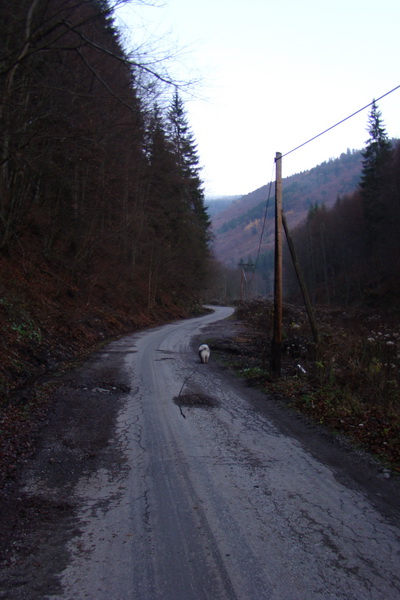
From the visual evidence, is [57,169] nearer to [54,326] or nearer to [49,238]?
[49,238]

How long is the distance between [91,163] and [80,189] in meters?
1.58

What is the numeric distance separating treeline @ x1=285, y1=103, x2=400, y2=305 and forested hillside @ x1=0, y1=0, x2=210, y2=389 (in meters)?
19.5

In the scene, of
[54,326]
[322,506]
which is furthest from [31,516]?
[54,326]

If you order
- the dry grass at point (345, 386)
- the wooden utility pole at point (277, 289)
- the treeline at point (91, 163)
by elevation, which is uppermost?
the treeline at point (91, 163)

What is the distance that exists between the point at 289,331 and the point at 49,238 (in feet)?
37.9

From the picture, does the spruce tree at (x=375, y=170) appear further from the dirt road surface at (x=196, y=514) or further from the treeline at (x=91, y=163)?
the dirt road surface at (x=196, y=514)

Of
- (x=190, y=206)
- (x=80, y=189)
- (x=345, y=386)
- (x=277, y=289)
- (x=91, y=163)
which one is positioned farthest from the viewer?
(x=190, y=206)

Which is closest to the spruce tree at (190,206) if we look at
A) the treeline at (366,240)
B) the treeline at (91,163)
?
the treeline at (91,163)

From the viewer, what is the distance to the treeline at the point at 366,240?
42.0 meters

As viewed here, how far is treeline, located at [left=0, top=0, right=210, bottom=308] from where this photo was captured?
25.6 feet

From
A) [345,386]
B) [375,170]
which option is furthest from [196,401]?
[375,170]

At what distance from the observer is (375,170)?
46.6 metres

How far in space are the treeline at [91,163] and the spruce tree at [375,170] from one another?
18860 mm

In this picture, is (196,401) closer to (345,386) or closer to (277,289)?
(345,386)
